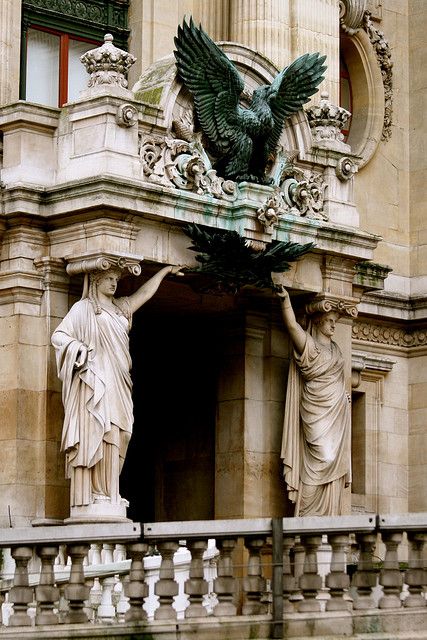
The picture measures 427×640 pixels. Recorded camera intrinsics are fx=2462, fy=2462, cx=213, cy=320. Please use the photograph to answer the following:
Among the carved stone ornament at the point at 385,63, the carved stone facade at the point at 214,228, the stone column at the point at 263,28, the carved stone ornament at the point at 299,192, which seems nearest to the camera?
the carved stone facade at the point at 214,228

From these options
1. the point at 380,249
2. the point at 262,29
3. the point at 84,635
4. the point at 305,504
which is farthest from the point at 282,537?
the point at 380,249

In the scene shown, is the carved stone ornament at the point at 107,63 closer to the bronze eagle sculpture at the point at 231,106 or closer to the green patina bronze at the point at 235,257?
the bronze eagle sculpture at the point at 231,106

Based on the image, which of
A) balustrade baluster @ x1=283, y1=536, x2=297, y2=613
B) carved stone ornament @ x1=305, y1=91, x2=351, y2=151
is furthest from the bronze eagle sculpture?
balustrade baluster @ x1=283, y1=536, x2=297, y2=613

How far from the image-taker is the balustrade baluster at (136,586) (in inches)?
880

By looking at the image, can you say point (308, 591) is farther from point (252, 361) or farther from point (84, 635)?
point (252, 361)

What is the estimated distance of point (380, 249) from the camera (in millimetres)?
38344

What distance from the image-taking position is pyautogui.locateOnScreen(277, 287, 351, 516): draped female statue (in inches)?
1254

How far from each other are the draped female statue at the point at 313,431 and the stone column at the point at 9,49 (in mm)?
4900

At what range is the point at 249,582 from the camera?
22594mm

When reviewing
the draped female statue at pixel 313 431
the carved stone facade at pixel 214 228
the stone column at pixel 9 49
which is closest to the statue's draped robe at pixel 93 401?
the carved stone facade at pixel 214 228

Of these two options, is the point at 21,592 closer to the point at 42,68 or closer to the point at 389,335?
the point at 42,68

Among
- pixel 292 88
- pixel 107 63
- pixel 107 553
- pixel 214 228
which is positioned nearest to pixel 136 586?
pixel 107 553

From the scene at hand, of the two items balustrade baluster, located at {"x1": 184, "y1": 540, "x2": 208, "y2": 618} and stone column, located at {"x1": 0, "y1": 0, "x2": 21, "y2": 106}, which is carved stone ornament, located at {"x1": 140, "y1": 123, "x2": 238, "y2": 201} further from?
balustrade baluster, located at {"x1": 184, "y1": 540, "x2": 208, "y2": 618}

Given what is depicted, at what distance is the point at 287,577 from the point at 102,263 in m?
7.26
